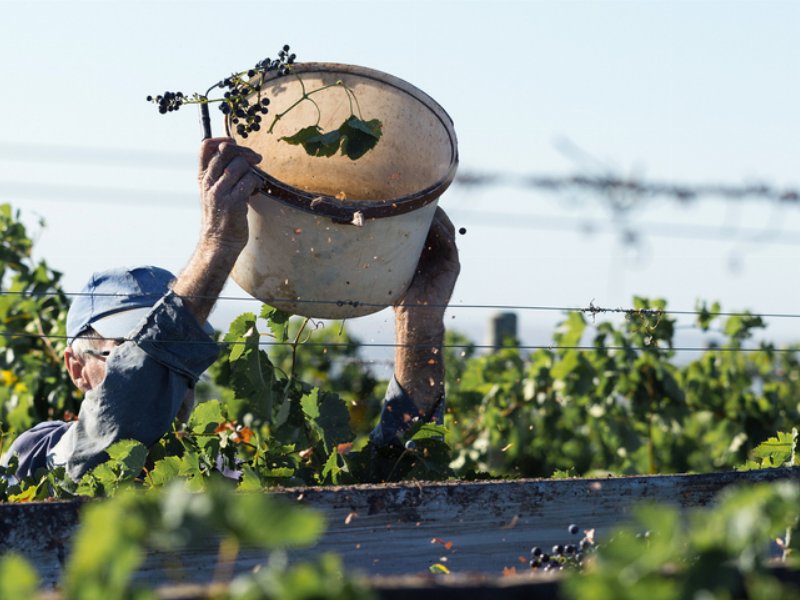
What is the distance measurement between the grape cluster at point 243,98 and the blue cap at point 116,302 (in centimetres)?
71

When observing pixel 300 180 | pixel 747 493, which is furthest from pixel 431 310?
pixel 747 493

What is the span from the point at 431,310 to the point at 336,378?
5.41 meters

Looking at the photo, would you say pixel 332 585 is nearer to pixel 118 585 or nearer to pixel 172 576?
pixel 118 585

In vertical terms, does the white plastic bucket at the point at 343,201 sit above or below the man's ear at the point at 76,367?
above

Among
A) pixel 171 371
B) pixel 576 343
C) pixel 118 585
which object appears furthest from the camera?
pixel 576 343

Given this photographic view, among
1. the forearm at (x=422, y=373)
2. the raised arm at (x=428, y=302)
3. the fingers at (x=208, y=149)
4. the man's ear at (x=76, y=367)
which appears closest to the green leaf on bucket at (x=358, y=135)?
the fingers at (x=208, y=149)

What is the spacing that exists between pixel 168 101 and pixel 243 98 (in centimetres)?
17

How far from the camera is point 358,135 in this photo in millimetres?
2654

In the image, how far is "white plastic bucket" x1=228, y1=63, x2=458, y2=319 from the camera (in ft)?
8.43

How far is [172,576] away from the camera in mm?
1893

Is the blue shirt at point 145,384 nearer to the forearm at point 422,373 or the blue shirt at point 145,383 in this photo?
the blue shirt at point 145,383

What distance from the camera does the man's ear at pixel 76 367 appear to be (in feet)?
11.1

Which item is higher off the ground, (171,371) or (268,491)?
(171,371)

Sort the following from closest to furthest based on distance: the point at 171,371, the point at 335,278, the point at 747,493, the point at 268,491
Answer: the point at 747,493 < the point at 268,491 < the point at 335,278 < the point at 171,371
